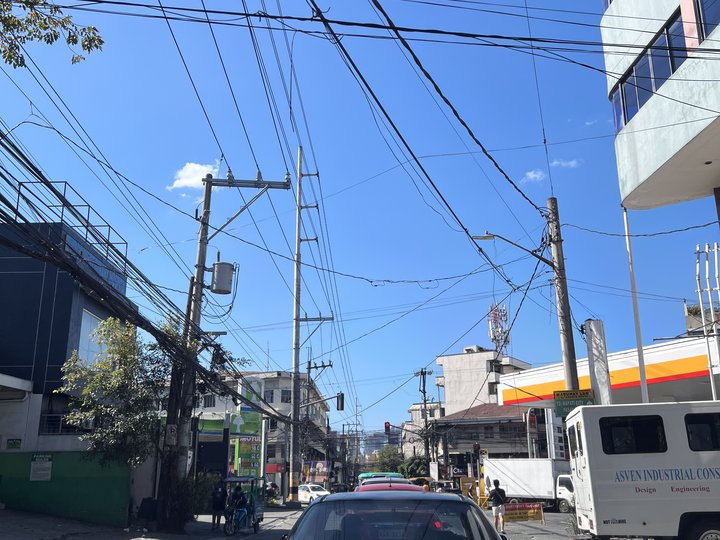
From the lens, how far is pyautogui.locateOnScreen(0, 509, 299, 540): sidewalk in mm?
16375

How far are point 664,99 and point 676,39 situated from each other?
4.32ft

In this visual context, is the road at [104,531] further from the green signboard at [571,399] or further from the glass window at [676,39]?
the glass window at [676,39]

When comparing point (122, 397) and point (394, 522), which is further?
point (122, 397)

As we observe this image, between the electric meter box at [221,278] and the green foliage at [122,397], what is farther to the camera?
the electric meter box at [221,278]

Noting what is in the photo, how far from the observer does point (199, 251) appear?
20.6 m

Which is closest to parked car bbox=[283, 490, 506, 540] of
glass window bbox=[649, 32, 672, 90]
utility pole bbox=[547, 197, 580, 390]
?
utility pole bbox=[547, 197, 580, 390]

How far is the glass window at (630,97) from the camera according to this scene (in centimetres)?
1675

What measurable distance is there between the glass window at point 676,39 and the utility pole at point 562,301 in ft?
13.7

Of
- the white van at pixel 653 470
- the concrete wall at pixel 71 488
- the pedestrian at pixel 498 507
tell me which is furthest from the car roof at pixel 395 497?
the concrete wall at pixel 71 488

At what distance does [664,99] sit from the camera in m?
15.0

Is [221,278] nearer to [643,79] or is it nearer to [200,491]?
[200,491]

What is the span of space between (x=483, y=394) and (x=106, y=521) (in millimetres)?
59410

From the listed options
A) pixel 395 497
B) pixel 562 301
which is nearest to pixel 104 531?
pixel 562 301

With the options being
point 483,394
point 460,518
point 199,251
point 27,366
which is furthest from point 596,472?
point 483,394
